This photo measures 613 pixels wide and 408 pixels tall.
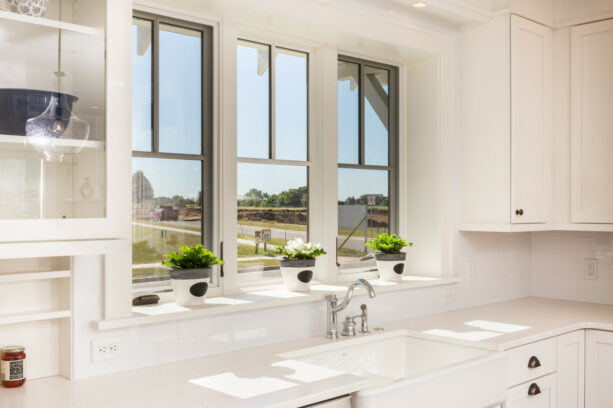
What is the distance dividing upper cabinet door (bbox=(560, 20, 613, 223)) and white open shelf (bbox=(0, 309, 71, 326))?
2743mm

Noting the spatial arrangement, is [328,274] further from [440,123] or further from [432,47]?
[432,47]

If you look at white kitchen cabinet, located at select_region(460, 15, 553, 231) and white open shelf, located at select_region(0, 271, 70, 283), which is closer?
white open shelf, located at select_region(0, 271, 70, 283)

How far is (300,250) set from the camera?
9.20 ft

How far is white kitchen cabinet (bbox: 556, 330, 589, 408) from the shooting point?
9.36 feet

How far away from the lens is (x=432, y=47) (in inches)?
128

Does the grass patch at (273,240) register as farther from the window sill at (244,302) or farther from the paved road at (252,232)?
the window sill at (244,302)

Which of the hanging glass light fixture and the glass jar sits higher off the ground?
the hanging glass light fixture

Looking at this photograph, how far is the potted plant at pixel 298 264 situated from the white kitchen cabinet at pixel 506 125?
1.04m

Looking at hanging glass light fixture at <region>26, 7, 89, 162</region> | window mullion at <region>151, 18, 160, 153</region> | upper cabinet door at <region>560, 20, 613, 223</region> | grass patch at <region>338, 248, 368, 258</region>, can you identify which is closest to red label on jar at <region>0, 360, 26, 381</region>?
hanging glass light fixture at <region>26, 7, 89, 162</region>

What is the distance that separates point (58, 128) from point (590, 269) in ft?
10.4

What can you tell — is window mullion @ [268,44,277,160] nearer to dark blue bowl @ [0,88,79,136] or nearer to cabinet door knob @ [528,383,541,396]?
dark blue bowl @ [0,88,79,136]

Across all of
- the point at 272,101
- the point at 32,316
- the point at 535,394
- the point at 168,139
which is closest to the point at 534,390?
the point at 535,394

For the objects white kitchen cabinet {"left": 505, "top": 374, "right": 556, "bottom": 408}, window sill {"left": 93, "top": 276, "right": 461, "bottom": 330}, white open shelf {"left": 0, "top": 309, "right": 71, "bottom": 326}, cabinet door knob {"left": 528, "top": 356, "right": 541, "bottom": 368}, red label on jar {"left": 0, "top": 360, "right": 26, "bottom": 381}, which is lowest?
white kitchen cabinet {"left": 505, "top": 374, "right": 556, "bottom": 408}

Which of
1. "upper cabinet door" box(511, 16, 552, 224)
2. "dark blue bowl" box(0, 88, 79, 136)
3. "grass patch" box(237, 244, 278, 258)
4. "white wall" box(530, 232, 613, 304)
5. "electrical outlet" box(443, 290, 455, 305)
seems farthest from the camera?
"white wall" box(530, 232, 613, 304)
